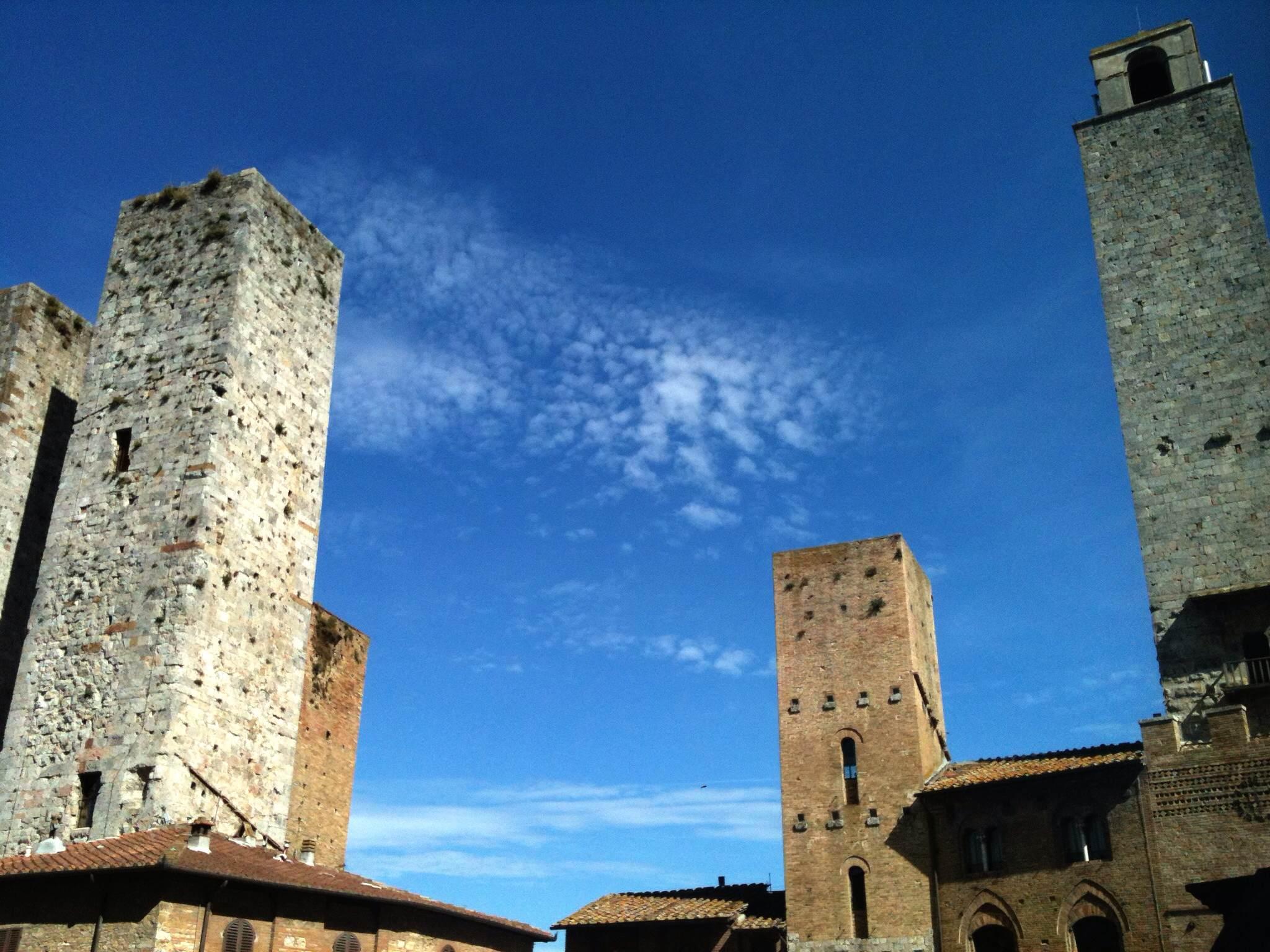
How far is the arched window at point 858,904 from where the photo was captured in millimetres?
28172

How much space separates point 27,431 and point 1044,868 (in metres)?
23.6

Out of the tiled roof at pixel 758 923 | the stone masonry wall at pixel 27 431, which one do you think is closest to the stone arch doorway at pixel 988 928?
the tiled roof at pixel 758 923

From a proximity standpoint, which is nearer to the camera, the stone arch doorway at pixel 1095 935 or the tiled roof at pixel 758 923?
the stone arch doorway at pixel 1095 935

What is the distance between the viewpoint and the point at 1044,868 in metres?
26.4

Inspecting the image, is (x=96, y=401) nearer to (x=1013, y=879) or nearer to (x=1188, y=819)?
(x=1013, y=879)

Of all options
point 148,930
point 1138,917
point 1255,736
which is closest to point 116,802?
point 148,930

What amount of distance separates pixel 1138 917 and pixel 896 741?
6760 mm

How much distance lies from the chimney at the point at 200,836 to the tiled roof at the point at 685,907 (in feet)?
49.3

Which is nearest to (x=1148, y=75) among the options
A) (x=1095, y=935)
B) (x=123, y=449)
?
(x=1095, y=935)

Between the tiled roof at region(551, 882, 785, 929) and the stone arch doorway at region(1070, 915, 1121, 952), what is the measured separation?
714 centimetres

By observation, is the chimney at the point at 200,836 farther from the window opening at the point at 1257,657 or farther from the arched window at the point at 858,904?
the window opening at the point at 1257,657

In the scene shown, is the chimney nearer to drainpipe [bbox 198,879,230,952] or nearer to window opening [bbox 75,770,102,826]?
drainpipe [bbox 198,879,230,952]

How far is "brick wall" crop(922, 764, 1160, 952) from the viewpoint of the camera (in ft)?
82.8

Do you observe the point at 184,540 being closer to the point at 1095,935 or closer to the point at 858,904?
the point at 858,904
